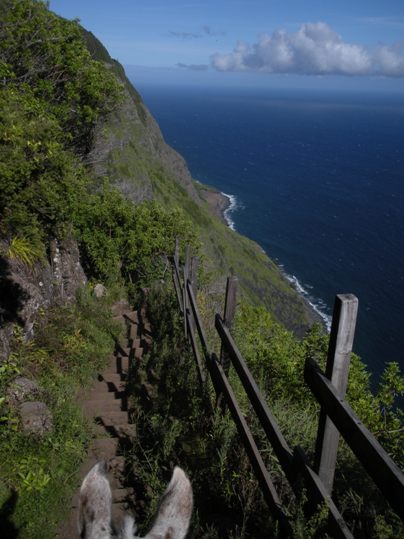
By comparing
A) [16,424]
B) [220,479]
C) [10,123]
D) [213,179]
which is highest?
[10,123]

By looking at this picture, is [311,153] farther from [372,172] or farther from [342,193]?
[342,193]

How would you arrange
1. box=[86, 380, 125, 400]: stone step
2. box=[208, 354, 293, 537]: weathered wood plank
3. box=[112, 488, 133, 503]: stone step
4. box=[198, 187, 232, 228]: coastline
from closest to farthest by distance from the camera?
box=[208, 354, 293, 537]: weathered wood plank < box=[112, 488, 133, 503]: stone step < box=[86, 380, 125, 400]: stone step < box=[198, 187, 232, 228]: coastline

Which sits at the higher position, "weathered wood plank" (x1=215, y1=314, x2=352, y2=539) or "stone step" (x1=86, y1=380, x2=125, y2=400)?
"weathered wood plank" (x1=215, y1=314, x2=352, y2=539)

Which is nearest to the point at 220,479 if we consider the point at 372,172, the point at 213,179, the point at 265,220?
the point at 265,220

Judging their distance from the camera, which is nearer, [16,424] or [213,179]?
[16,424]

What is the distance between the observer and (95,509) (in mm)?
1618

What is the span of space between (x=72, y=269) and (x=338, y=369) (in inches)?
394

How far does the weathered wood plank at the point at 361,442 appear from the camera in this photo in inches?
89.0

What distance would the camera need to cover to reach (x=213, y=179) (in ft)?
474

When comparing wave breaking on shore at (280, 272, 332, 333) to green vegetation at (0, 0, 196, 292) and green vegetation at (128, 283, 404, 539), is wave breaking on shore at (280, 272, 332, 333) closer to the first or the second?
green vegetation at (0, 0, 196, 292)

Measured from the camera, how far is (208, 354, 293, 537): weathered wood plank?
3.50 meters

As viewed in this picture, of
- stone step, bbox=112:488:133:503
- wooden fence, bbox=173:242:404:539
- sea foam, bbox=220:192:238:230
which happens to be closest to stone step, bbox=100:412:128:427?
stone step, bbox=112:488:133:503

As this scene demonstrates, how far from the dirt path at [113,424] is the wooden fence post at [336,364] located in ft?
5.25

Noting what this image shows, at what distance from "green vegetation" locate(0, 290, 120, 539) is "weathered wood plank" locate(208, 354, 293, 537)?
215 cm
